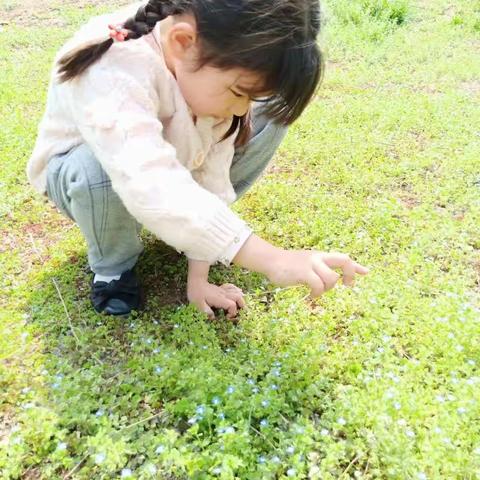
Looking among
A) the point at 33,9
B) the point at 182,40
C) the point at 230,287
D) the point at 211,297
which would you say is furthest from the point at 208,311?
the point at 33,9

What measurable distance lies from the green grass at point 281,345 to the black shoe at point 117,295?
5cm

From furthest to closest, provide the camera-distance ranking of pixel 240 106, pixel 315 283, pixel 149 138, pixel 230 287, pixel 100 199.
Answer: pixel 230 287
pixel 100 199
pixel 240 106
pixel 149 138
pixel 315 283

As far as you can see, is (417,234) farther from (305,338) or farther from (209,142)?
(209,142)

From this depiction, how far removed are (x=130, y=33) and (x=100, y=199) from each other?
2.19 feet

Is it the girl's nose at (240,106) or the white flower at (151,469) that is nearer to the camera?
the white flower at (151,469)

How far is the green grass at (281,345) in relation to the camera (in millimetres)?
1915

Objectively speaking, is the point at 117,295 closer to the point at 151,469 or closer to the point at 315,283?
the point at 151,469

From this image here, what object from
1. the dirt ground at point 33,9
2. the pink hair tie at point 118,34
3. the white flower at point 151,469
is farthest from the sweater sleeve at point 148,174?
the dirt ground at point 33,9

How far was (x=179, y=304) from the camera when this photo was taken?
8.98 ft

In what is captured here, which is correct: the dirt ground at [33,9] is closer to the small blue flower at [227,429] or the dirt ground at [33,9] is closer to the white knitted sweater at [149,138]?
the white knitted sweater at [149,138]

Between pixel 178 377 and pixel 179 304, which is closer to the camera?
pixel 178 377

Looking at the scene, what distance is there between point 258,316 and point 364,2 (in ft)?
19.9

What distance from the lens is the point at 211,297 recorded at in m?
2.62

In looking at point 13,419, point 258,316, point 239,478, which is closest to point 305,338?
point 258,316
